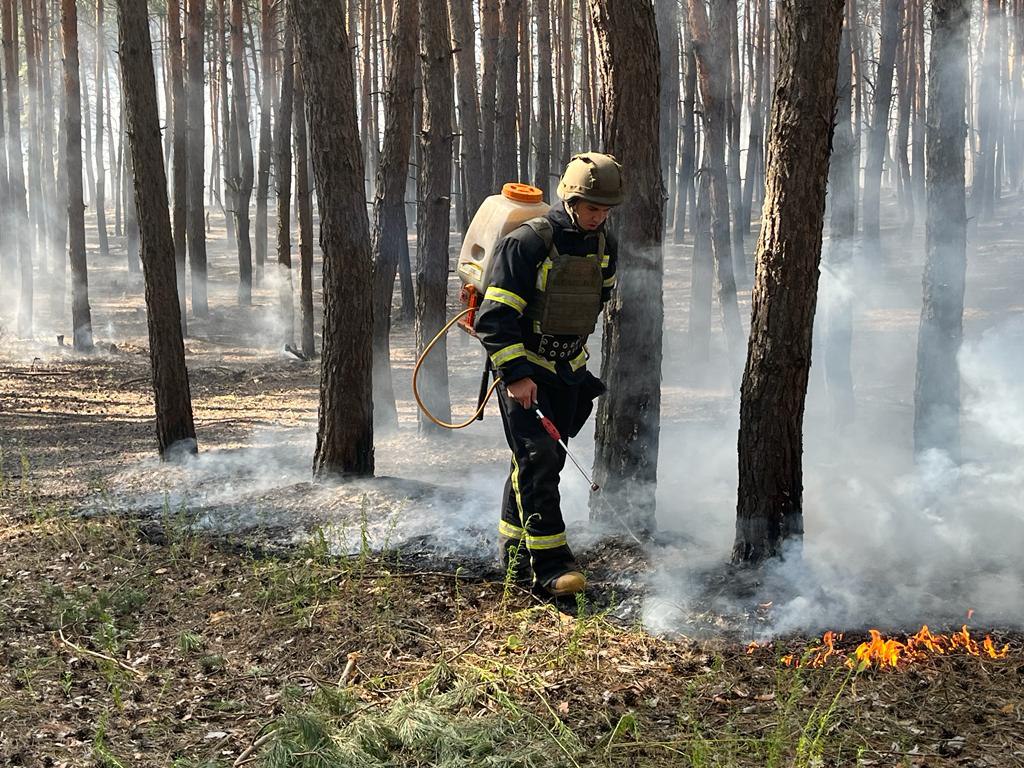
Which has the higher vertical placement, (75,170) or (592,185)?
(75,170)

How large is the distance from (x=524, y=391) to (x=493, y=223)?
0.95 metres

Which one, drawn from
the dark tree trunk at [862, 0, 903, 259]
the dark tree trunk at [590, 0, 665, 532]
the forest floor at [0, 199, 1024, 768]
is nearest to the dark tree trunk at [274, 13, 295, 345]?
the forest floor at [0, 199, 1024, 768]

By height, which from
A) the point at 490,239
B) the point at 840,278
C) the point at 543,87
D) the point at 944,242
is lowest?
the point at 840,278

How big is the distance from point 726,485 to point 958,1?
4.55 m

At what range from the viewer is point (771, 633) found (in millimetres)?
4645

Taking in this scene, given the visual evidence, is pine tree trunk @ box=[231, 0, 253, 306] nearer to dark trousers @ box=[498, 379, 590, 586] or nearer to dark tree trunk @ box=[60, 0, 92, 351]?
dark tree trunk @ box=[60, 0, 92, 351]

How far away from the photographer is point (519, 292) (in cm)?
516

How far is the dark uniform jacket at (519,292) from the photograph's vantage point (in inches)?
203

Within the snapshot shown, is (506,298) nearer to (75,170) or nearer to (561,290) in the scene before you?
(561,290)

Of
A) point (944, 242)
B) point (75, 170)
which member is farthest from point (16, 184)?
point (944, 242)

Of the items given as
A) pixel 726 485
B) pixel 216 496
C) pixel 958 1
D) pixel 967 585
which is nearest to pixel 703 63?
pixel 958 1

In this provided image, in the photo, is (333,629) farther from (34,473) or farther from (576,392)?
(34,473)

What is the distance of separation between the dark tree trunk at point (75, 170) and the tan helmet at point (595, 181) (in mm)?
14317

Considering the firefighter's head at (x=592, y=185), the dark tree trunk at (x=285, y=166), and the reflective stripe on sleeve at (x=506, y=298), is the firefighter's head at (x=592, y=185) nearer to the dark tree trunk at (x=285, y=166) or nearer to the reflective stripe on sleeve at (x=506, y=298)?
the reflective stripe on sleeve at (x=506, y=298)
